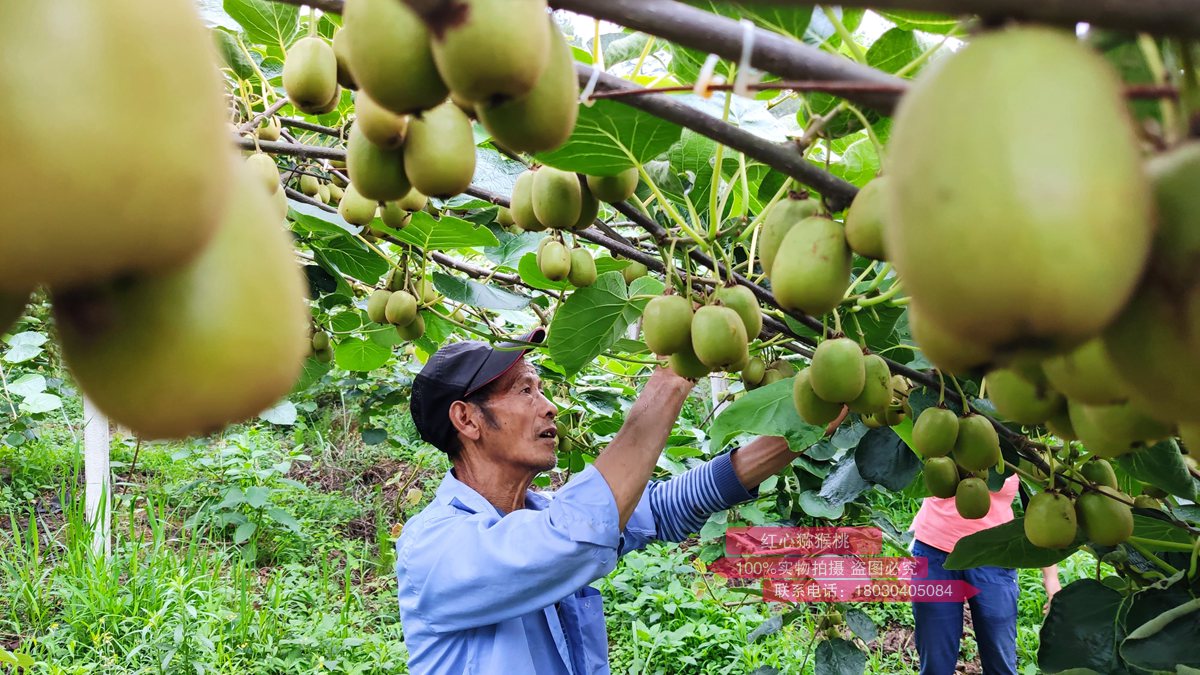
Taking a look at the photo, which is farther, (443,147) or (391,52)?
(443,147)

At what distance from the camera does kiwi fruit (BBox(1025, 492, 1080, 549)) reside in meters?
1.35

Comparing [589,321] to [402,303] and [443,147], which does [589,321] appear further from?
[443,147]

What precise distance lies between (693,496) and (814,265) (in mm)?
1956

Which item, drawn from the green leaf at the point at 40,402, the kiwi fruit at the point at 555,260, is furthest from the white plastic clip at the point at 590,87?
the green leaf at the point at 40,402

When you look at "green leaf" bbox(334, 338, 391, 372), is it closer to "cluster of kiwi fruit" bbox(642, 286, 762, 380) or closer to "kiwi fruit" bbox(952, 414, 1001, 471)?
"cluster of kiwi fruit" bbox(642, 286, 762, 380)

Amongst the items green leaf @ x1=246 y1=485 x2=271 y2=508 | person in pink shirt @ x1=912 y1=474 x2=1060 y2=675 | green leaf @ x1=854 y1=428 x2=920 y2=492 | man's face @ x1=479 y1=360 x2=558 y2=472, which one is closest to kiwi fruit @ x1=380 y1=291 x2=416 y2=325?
man's face @ x1=479 y1=360 x2=558 y2=472

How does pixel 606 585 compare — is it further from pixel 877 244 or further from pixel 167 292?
pixel 167 292

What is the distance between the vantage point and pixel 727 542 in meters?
3.84

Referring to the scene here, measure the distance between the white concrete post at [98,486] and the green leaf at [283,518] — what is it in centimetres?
86

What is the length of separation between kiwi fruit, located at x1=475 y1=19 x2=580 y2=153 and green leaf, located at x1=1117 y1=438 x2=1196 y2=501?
1.14m

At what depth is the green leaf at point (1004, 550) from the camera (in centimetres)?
156

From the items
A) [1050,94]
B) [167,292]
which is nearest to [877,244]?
[1050,94]

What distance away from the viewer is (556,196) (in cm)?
102

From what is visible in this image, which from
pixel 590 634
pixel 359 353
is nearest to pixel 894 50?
pixel 590 634
